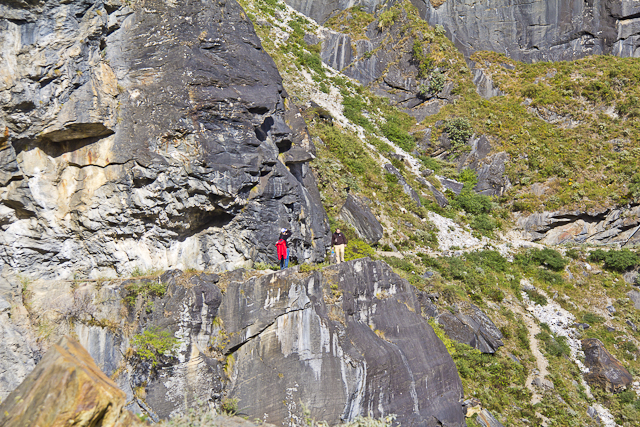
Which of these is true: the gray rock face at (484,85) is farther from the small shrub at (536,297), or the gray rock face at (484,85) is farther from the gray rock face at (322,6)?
the small shrub at (536,297)

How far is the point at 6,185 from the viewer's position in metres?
9.39

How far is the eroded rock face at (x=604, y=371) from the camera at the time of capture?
14062mm

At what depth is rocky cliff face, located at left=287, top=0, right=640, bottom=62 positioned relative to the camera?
1261 inches

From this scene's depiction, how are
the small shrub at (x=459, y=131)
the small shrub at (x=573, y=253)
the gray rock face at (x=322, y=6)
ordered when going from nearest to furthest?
the small shrub at (x=573, y=253)
the small shrub at (x=459, y=131)
the gray rock face at (x=322, y=6)

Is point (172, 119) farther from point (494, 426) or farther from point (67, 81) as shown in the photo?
point (494, 426)

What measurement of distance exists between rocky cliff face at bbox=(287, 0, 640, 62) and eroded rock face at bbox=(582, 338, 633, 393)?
25467mm

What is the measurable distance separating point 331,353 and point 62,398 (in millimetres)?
5532

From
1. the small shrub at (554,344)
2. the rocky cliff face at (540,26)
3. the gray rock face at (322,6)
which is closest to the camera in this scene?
the small shrub at (554,344)

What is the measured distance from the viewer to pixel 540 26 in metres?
33.6

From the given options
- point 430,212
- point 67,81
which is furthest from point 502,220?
point 67,81

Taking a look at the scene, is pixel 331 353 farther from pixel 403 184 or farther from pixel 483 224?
pixel 483 224

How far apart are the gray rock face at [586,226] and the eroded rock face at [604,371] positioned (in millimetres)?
7840

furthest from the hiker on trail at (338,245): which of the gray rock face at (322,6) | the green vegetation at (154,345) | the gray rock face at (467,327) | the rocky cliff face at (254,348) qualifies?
the gray rock face at (322,6)

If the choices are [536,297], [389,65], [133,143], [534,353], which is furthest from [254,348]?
[389,65]
